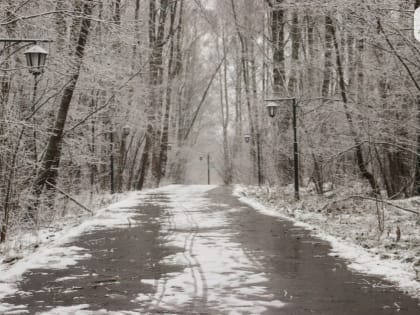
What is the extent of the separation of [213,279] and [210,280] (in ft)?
Result: 0.22

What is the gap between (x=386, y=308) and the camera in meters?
5.84

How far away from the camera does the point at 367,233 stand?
1091 centimetres

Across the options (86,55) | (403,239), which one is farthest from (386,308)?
(86,55)

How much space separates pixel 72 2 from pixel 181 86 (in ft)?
104

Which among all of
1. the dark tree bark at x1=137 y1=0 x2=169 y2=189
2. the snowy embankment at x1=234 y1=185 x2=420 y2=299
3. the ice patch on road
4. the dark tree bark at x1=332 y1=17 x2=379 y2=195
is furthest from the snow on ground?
the dark tree bark at x1=137 y1=0 x2=169 y2=189

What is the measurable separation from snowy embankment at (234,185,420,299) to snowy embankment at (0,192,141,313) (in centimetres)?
429

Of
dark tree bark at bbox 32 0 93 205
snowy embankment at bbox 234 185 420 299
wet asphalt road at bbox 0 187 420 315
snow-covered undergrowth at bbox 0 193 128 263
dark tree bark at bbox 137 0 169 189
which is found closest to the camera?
wet asphalt road at bbox 0 187 420 315

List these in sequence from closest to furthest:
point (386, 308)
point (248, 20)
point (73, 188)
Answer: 1. point (386, 308)
2. point (73, 188)
3. point (248, 20)

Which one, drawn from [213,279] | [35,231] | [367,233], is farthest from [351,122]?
[213,279]

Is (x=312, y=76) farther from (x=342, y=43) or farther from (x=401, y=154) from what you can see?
(x=401, y=154)

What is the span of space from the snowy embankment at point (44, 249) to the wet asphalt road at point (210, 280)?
0.79 ft

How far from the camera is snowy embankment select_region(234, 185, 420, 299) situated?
7779mm

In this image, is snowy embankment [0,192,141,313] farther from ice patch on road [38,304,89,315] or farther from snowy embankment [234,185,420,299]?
snowy embankment [234,185,420,299]

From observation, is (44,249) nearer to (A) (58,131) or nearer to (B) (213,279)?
(B) (213,279)
